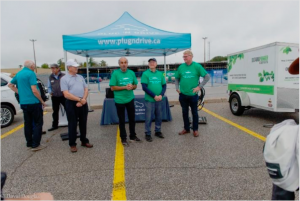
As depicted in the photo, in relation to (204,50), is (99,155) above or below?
below

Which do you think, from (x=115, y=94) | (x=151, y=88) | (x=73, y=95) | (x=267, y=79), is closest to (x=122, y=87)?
(x=115, y=94)

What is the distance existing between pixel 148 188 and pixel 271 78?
4356 millimetres

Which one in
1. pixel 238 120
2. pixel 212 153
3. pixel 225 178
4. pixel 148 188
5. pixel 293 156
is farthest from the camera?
pixel 238 120

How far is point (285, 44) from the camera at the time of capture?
4863 millimetres

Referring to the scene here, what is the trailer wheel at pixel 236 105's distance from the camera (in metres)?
6.16

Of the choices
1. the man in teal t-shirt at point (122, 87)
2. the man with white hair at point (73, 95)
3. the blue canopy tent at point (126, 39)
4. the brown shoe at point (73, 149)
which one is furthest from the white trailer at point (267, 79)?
the brown shoe at point (73, 149)

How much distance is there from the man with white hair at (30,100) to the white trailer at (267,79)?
17.9 feet

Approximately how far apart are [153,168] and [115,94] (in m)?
1.79

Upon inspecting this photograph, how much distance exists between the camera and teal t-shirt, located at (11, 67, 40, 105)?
380 cm

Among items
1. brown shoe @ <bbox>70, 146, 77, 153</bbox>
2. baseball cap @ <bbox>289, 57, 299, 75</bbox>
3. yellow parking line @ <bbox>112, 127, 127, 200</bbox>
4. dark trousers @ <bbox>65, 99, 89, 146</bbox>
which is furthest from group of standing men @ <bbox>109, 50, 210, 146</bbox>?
baseball cap @ <bbox>289, 57, 299, 75</bbox>

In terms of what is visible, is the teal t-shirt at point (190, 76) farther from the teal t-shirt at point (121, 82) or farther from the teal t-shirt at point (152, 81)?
the teal t-shirt at point (121, 82)

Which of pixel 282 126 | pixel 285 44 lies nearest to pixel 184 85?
pixel 285 44

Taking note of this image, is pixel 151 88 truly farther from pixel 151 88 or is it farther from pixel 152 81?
pixel 152 81

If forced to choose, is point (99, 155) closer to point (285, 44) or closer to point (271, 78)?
point (271, 78)
